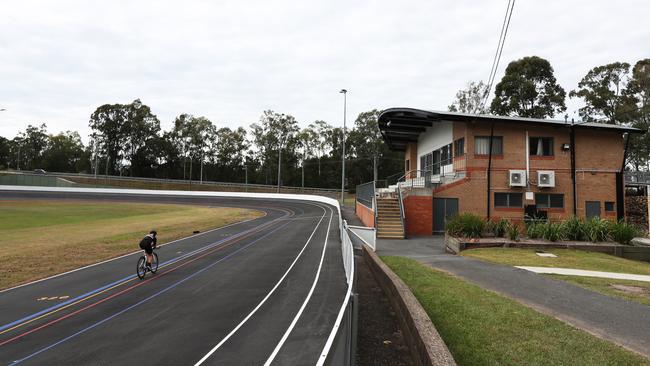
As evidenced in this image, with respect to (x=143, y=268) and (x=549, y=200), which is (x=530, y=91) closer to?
(x=549, y=200)

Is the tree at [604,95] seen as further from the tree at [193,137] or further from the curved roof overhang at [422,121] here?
the tree at [193,137]

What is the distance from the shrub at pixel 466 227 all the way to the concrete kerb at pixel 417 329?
30.9 ft

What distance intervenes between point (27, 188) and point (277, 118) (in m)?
57.4

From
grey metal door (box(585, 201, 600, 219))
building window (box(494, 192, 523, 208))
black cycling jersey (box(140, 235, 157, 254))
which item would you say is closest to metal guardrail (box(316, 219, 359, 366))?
black cycling jersey (box(140, 235, 157, 254))

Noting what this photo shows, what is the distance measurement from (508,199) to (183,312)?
23240mm

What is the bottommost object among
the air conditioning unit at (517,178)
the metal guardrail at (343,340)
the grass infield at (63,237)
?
the grass infield at (63,237)

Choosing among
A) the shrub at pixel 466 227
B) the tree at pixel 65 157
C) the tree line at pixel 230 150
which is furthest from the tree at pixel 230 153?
the shrub at pixel 466 227

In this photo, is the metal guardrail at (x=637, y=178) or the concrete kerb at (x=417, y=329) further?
the metal guardrail at (x=637, y=178)

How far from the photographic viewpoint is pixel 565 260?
14703mm

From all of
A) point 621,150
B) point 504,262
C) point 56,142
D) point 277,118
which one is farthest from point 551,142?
point 56,142

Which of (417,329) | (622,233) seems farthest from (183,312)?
(622,233)

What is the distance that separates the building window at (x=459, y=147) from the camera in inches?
1103

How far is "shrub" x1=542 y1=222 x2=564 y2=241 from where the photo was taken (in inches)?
703

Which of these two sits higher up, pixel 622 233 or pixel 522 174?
pixel 522 174
